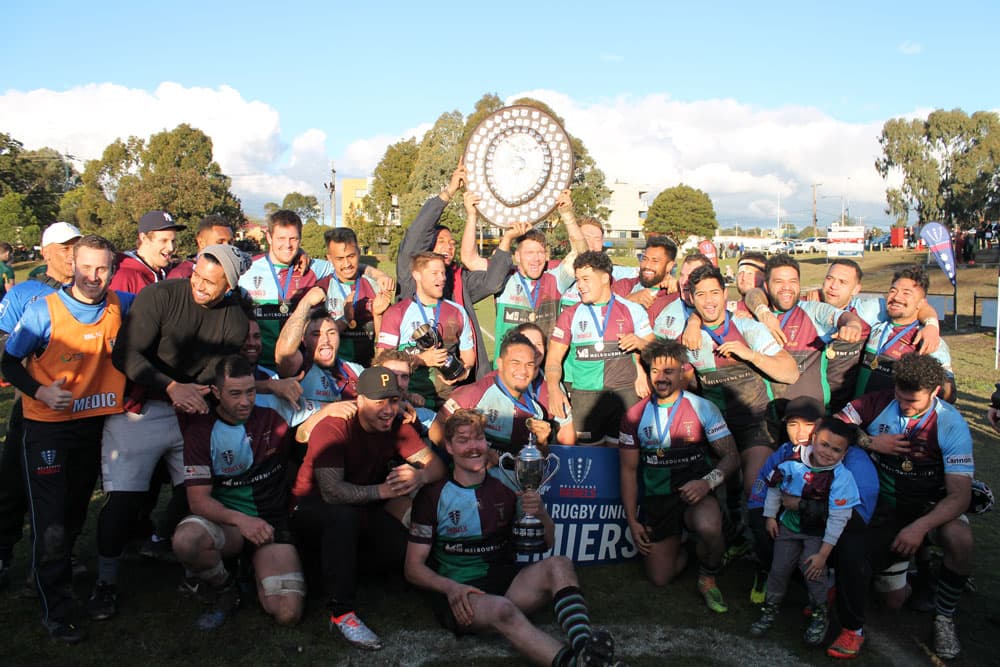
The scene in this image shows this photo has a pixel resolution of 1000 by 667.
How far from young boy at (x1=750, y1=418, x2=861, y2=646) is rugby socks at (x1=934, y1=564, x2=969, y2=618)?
62 centimetres

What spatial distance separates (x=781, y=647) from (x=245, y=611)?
123 inches

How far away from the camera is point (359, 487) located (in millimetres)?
4418

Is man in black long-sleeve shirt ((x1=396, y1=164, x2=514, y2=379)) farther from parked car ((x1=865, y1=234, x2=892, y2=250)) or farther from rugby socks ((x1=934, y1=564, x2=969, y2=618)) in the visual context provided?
parked car ((x1=865, y1=234, x2=892, y2=250))

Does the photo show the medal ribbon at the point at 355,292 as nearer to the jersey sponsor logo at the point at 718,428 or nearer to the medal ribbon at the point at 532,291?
the medal ribbon at the point at 532,291

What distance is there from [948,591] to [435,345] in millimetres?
3680

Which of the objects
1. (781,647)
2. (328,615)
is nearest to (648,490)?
(781,647)

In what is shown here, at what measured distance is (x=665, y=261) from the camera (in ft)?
21.7

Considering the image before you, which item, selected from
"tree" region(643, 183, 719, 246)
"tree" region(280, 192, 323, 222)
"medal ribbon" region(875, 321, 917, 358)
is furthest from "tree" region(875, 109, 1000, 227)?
"tree" region(280, 192, 323, 222)

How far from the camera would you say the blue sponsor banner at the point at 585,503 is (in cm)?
521

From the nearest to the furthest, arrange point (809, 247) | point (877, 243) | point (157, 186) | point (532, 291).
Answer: point (532, 291) < point (157, 186) < point (877, 243) < point (809, 247)

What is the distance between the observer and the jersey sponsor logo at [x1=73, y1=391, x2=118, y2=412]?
171 inches

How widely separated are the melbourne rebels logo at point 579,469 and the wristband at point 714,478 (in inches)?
32.0

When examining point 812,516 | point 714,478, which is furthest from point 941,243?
point 812,516

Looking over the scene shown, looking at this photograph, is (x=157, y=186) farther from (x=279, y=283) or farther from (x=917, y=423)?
(x=917, y=423)
